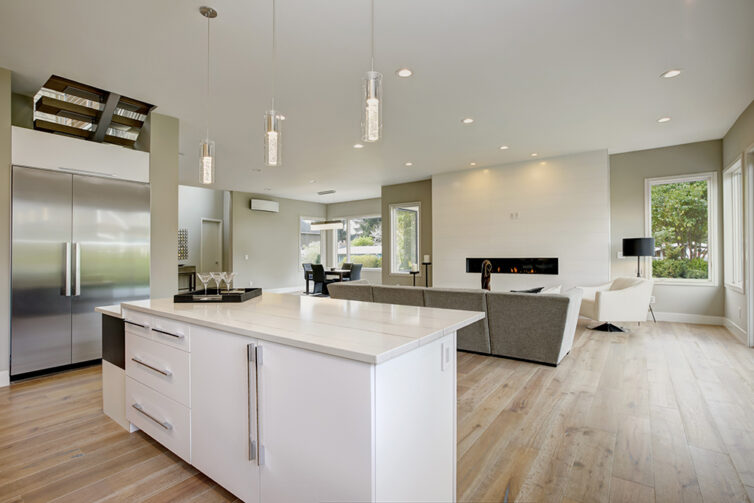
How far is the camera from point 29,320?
3.22 metres

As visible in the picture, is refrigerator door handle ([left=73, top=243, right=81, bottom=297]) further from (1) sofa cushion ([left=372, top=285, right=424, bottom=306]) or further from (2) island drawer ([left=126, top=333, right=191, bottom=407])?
(1) sofa cushion ([left=372, top=285, right=424, bottom=306])

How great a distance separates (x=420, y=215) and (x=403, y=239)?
0.78 meters

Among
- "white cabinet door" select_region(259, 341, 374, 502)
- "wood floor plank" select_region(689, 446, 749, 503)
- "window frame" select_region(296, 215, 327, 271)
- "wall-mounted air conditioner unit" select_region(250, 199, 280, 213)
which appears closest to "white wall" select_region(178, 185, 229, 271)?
"wall-mounted air conditioner unit" select_region(250, 199, 280, 213)

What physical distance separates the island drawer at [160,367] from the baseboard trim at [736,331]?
5.83m

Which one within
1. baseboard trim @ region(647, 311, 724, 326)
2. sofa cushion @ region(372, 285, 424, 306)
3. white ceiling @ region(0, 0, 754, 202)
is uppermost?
white ceiling @ region(0, 0, 754, 202)

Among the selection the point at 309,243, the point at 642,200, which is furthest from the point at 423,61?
the point at 309,243

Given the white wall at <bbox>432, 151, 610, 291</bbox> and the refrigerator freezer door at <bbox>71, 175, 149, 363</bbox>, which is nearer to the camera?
the refrigerator freezer door at <bbox>71, 175, 149, 363</bbox>

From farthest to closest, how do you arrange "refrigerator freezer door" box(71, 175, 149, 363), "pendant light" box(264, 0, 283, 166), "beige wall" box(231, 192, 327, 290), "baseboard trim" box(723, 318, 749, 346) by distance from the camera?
"beige wall" box(231, 192, 327, 290)
"baseboard trim" box(723, 318, 749, 346)
"refrigerator freezer door" box(71, 175, 149, 363)
"pendant light" box(264, 0, 283, 166)

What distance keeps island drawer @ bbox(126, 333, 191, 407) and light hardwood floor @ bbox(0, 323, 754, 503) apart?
420 millimetres

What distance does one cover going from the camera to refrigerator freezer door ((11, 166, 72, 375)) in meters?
3.16

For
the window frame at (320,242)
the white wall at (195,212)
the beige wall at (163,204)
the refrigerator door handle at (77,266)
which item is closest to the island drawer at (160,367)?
the refrigerator door handle at (77,266)

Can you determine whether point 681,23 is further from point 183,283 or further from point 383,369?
point 183,283

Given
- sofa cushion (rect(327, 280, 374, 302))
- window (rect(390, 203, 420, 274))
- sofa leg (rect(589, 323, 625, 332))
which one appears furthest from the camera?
window (rect(390, 203, 420, 274))

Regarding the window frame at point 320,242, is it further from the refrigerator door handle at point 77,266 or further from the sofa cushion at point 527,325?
the sofa cushion at point 527,325
